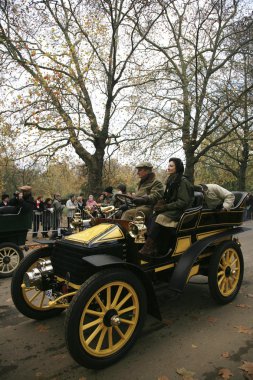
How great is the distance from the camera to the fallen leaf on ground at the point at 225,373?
112 inches

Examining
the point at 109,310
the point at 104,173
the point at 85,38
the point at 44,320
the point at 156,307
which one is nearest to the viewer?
the point at 109,310

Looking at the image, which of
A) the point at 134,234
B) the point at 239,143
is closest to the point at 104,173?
the point at 239,143

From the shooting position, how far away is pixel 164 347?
11.1 feet

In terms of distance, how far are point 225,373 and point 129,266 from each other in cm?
131

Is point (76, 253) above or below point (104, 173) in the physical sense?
below

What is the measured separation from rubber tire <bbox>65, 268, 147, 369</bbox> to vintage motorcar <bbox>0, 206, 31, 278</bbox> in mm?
4034

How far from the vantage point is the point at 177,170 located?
4418 mm

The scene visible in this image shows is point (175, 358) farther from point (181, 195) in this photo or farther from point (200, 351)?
point (181, 195)

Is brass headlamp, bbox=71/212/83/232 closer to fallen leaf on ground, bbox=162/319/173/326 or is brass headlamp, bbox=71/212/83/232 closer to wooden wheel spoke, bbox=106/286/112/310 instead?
wooden wheel spoke, bbox=106/286/112/310

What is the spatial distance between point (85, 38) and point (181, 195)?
1152cm

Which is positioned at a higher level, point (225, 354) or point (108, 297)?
point (108, 297)

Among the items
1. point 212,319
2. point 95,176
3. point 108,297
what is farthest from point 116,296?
point 95,176

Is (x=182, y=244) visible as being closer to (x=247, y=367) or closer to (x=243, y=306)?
(x=243, y=306)

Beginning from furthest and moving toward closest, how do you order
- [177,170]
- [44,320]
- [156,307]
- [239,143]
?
[239,143] < [177,170] < [44,320] < [156,307]
